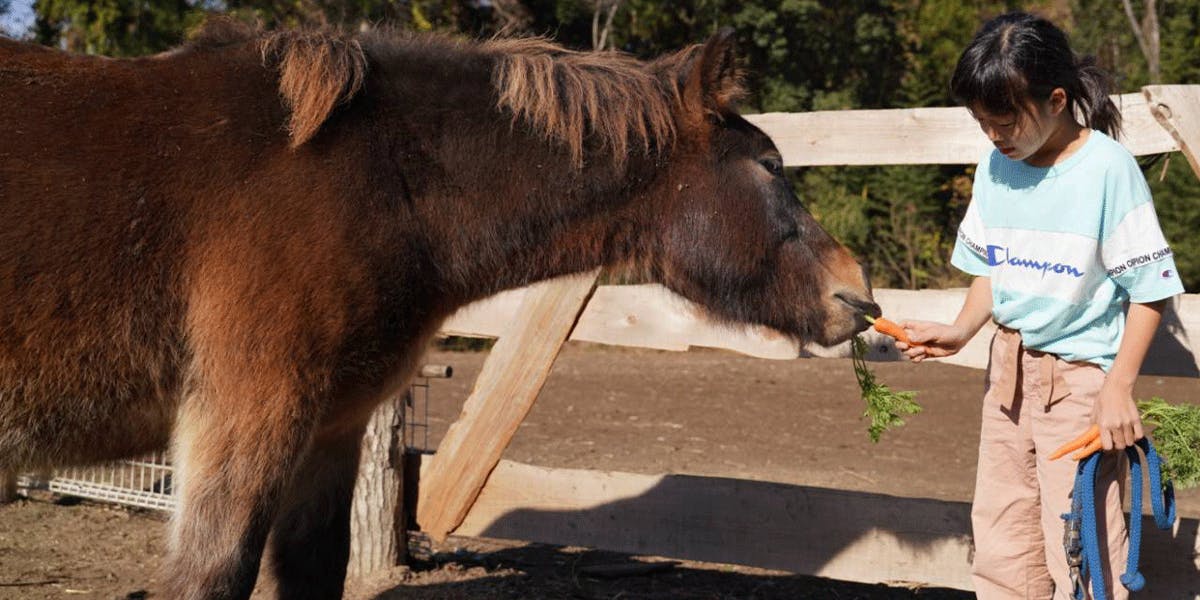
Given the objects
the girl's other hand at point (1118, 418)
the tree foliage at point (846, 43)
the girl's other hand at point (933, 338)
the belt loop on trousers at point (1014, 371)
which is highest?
the tree foliage at point (846, 43)

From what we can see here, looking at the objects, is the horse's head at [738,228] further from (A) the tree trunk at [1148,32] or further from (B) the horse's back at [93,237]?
(A) the tree trunk at [1148,32]

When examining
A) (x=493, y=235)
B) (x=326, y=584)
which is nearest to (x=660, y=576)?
(x=326, y=584)

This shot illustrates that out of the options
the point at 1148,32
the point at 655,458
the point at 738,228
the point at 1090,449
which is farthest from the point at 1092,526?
the point at 1148,32

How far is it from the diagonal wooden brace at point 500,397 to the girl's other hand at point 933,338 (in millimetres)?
1433

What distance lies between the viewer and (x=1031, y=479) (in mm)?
3322

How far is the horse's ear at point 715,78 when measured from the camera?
3561 millimetres

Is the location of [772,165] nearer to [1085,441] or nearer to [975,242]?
[975,242]

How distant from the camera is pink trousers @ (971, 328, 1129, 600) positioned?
3.11 m

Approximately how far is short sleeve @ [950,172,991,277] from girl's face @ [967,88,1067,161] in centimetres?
→ 35

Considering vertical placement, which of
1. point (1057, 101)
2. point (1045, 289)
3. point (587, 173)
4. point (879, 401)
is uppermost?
point (1057, 101)

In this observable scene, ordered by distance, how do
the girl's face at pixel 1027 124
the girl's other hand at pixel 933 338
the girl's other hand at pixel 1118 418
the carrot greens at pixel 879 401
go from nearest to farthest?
the girl's other hand at pixel 1118 418, the girl's face at pixel 1027 124, the girl's other hand at pixel 933 338, the carrot greens at pixel 879 401

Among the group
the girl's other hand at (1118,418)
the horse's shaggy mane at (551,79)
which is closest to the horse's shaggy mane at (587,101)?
the horse's shaggy mane at (551,79)

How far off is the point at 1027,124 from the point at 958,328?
2.23ft

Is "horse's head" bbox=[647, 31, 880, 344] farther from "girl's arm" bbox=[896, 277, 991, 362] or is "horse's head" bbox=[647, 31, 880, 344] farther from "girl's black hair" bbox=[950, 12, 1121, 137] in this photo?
"girl's black hair" bbox=[950, 12, 1121, 137]
